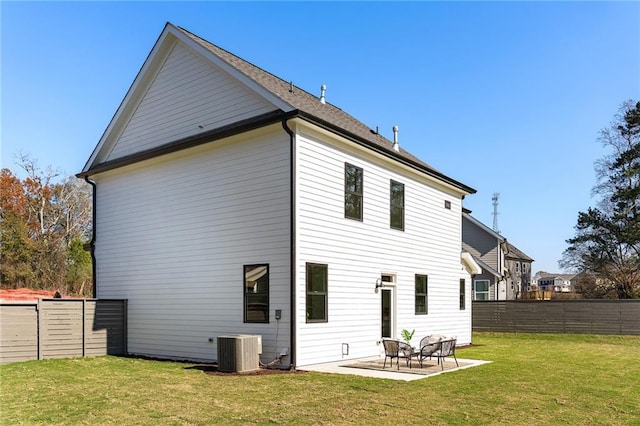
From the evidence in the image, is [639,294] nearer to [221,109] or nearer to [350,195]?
[350,195]

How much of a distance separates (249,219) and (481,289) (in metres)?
23.7

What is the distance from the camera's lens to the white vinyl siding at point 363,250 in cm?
1194

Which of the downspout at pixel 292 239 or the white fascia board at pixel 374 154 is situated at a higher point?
the white fascia board at pixel 374 154

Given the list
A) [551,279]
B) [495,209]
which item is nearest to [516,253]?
[495,209]

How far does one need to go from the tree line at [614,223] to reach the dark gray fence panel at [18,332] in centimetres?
3215

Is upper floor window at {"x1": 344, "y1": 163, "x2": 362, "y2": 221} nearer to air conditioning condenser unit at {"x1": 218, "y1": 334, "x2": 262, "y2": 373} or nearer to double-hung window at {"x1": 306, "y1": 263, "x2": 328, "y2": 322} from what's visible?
double-hung window at {"x1": 306, "y1": 263, "x2": 328, "y2": 322}

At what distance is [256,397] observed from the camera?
833 cm

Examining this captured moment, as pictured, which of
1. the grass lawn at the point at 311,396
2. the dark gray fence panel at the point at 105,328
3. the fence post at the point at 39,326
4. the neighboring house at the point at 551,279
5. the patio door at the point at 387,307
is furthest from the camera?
the neighboring house at the point at 551,279

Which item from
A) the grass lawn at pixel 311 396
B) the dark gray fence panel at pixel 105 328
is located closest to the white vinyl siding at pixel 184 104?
the dark gray fence panel at pixel 105 328

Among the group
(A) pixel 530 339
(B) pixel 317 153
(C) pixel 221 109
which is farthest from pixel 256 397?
(A) pixel 530 339

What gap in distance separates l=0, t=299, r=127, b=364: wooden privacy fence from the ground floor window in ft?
75.5

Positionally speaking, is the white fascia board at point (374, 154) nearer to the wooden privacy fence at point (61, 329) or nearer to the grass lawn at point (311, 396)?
the grass lawn at point (311, 396)

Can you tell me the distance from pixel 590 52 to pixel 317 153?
7.64 meters

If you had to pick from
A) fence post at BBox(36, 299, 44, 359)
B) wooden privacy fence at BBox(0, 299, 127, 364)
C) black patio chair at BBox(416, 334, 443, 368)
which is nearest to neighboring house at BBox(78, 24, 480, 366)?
wooden privacy fence at BBox(0, 299, 127, 364)
